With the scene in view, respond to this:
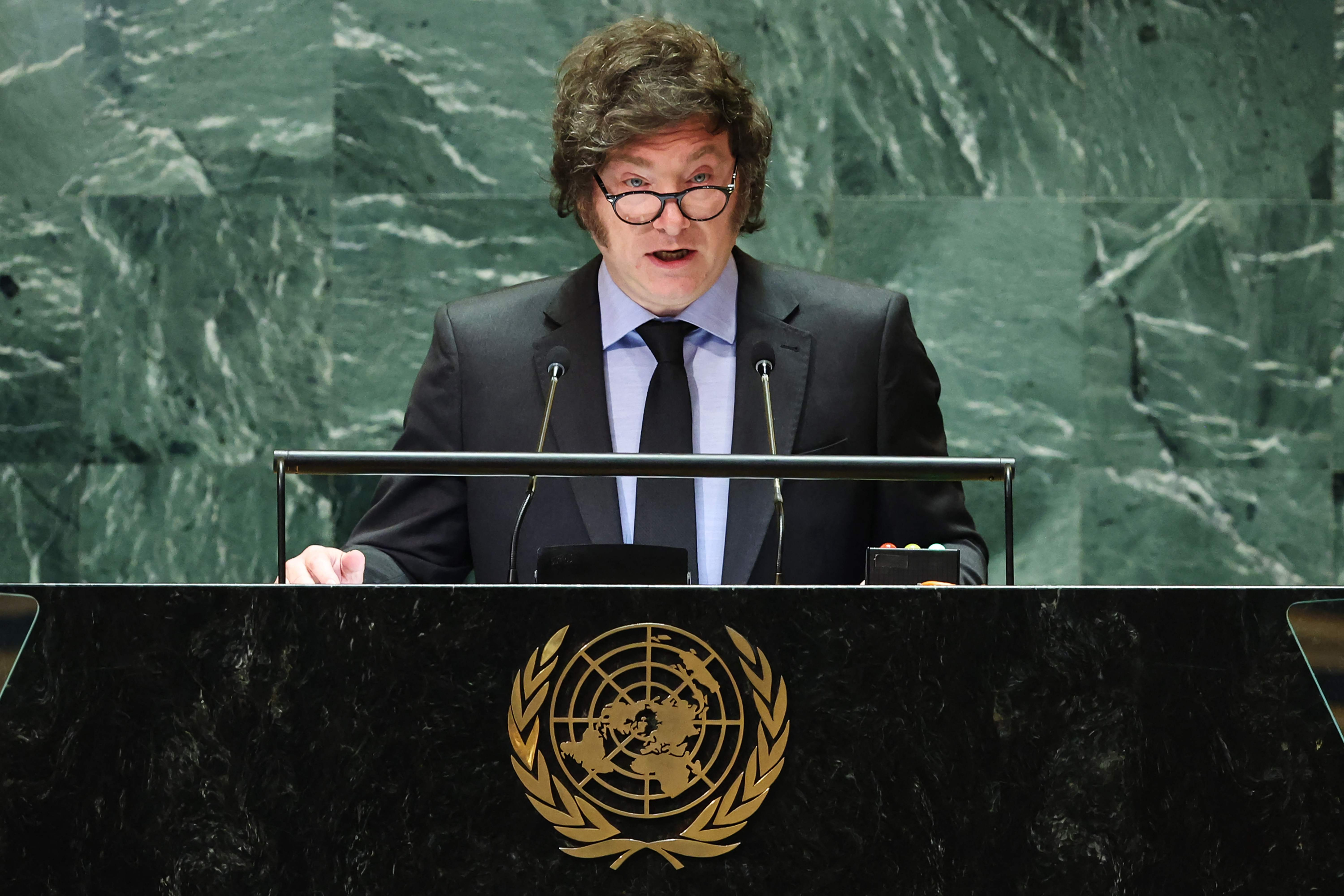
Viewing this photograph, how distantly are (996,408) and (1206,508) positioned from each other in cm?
66

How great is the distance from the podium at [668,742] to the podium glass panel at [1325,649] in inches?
0.5

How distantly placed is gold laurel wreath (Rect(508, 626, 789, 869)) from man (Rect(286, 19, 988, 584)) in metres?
0.98

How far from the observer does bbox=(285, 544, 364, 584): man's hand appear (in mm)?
1832

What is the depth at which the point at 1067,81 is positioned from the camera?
3898mm

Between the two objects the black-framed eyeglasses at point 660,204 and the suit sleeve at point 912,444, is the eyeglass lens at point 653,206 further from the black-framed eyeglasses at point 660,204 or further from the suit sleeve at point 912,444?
the suit sleeve at point 912,444

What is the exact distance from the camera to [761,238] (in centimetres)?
390

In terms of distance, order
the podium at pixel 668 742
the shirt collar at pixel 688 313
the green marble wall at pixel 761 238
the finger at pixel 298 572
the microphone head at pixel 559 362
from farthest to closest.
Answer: the green marble wall at pixel 761 238
the shirt collar at pixel 688 313
the microphone head at pixel 559 362
the finger at pixel 298 572
the podium at pixel 668 742

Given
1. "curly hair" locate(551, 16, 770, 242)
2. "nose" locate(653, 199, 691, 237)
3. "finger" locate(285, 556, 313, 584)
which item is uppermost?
"curly hair" locate(551, 16, 770, 242)

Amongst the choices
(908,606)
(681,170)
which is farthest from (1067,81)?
(908,606)

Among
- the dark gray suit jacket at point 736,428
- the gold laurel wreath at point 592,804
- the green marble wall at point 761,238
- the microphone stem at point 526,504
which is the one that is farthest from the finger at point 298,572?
the green marble wall at point 761,238

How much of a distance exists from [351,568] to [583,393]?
0.72 metres

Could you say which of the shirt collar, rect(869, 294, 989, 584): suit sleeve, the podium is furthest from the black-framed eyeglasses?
the podium

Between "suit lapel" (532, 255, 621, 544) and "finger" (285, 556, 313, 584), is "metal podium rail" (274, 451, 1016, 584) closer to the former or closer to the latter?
"finger" (285, 556, 313, 584)

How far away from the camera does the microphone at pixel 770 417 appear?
1.85m
